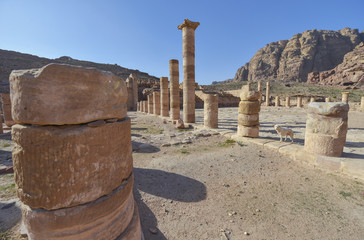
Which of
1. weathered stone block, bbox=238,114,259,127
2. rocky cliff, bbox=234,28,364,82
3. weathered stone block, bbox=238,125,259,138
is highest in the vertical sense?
rocky cliff, bbox=234,28,364,82

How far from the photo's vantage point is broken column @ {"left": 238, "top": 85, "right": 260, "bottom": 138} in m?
6.62

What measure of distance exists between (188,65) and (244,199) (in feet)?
30.1

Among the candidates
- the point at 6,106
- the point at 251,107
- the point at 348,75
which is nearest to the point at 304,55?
the point at 348,75

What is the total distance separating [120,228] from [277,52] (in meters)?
108

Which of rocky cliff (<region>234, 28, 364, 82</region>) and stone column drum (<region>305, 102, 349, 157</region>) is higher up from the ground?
rocky cliff (<region>234, 28, 364, 82</region>)

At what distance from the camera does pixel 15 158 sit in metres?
1.37

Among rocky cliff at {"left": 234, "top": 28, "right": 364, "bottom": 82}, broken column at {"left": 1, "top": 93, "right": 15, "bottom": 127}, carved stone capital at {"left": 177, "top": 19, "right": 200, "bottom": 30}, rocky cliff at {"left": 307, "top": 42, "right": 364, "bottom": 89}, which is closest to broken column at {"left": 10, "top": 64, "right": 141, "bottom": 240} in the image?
carved stone capital at {"left": 177, "top": 19, "right": 200, "bottom": 30}

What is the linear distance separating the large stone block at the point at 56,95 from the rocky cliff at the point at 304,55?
294 ft

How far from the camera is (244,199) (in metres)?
3.27

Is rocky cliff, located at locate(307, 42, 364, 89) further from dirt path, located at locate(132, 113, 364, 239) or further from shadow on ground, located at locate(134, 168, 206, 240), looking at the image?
shadow on ground, located at locate(134, 168, 206, 240)

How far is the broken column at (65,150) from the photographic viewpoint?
1.30 metres

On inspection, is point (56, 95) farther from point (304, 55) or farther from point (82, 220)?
point (304, 55)

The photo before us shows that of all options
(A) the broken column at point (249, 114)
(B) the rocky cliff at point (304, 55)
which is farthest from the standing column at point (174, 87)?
(B) the rocky cliff at point (304, 55)

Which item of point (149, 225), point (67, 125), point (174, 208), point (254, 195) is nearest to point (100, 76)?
point (67, 125)
